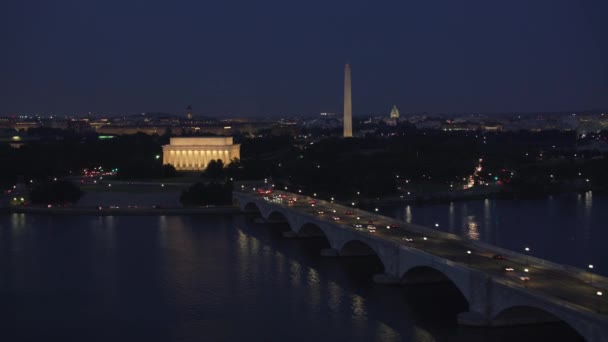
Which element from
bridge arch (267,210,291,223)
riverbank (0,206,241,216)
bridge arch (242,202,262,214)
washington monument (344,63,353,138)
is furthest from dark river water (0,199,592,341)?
washington monument (344,63,353,138)

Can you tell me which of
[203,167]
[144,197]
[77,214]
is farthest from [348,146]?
[77,214]

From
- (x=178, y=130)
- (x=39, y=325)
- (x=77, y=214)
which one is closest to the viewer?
(x=39, y=325)

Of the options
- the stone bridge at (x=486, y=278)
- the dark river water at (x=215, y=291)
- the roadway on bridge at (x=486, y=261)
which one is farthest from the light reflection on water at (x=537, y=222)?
the stone bridge at (x=486, y=278)

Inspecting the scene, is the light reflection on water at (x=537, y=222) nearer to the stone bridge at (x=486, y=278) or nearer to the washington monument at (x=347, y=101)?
the stone bridge at (x=486, y=278)

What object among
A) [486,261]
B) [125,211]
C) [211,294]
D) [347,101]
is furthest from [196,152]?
[486,261]

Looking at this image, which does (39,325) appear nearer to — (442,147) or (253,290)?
(253,290)

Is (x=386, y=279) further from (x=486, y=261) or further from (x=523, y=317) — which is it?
(x=523, y=317)
